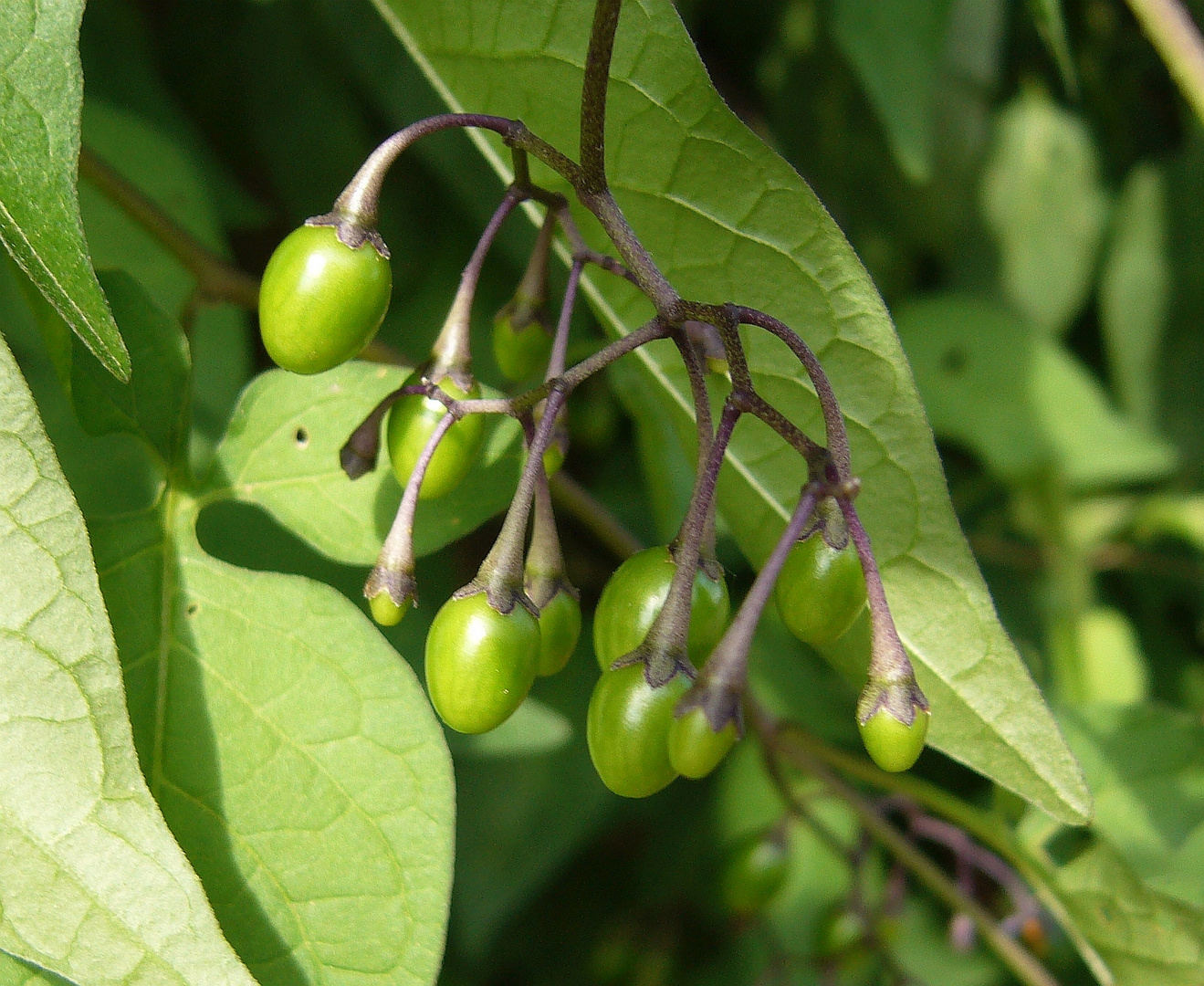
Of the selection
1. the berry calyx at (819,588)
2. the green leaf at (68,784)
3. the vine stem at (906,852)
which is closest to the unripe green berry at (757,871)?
the vine stem at (906,852)

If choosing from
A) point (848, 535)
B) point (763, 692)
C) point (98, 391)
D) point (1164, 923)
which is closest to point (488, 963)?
point (763, 692)

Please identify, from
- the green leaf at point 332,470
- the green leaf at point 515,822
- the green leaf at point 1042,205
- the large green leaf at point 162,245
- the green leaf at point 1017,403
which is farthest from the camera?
the green leaf at point 1042,205

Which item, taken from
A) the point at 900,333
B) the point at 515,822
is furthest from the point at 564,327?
the point at 900,333

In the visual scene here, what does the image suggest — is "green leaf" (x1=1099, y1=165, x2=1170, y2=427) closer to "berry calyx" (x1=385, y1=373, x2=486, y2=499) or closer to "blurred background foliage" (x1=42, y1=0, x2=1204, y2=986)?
"blurred background foliage" (x1=42, y1=0, x2=1204, y2=986)

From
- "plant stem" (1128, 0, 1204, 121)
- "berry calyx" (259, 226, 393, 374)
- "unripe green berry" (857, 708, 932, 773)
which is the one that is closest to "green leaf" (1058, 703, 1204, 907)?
"plant stem" (1128, 0, 1204, 121)

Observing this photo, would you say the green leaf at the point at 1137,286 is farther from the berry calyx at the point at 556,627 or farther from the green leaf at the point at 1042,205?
the berry calyx at the point at 556,627

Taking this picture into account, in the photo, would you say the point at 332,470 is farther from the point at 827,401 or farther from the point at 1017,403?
the point at 1017,403

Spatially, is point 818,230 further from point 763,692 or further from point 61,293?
point 763,692
